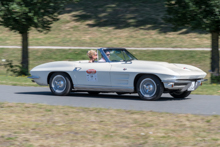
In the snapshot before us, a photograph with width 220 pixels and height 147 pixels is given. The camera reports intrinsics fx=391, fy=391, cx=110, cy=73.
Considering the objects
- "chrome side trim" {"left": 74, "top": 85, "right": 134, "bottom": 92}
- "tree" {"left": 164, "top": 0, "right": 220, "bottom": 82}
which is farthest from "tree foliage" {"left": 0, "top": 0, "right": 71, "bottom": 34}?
"chrome side trim" {"left": 74, "top": 85, "right": 134, "bottom": 92}

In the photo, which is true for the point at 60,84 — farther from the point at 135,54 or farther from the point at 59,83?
the point at 135,54

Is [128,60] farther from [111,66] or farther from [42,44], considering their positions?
[42,44]

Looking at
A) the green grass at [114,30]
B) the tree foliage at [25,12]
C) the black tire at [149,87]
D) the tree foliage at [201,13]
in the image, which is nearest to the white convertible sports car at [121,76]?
the black tire at [149,87]

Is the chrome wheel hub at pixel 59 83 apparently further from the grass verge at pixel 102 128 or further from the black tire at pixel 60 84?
the grass verge at pixel 102 128

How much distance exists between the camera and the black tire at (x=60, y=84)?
10.9 metres

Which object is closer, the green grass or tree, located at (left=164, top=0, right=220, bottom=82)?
tree, located at (left=164, top=0, right=220, bottom=82)

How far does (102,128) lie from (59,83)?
5.13 metres

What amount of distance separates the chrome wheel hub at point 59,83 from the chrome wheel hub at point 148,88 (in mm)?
2421

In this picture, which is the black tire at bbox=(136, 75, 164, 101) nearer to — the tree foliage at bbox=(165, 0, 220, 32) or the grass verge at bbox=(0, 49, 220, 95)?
the tree foliage at bbox=(165, 0, 220, 32)

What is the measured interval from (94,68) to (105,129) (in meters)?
4.48

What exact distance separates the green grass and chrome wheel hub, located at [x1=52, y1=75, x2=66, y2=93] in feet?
56.9

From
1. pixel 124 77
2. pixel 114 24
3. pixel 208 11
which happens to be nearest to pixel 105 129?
pixel 124 77

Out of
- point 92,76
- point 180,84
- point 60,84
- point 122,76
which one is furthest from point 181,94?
point 60,84

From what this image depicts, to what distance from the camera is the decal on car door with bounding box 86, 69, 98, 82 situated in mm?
10398
